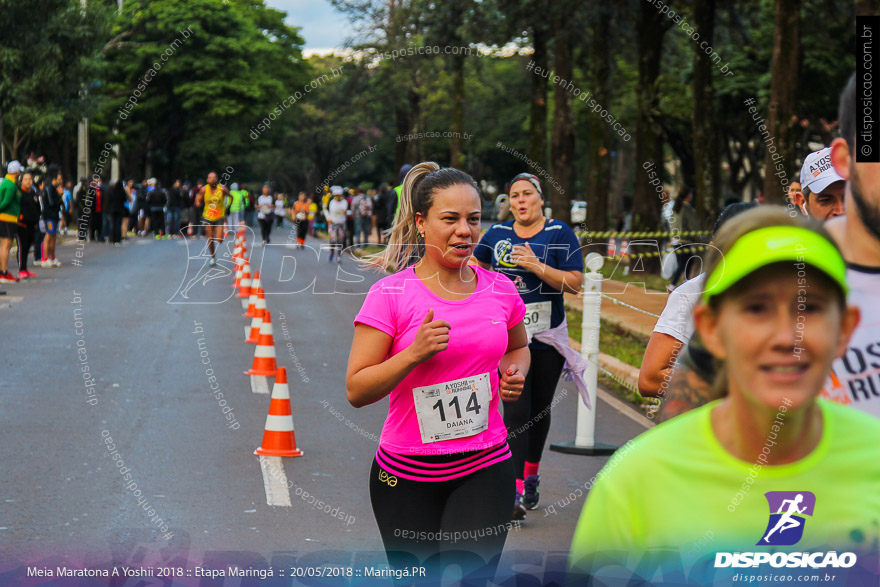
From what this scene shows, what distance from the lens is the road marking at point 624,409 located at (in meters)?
9.75

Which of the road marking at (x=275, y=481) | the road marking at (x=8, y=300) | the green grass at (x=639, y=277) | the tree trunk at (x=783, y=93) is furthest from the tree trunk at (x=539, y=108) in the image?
the road marking at (x=275, y=481)

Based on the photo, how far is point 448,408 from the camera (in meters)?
3.80

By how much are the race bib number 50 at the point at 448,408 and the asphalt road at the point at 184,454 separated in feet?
1.77

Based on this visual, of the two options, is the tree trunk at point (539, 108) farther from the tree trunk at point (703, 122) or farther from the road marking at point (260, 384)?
the road marking at point (260, 384)

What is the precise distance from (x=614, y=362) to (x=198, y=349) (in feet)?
14.9

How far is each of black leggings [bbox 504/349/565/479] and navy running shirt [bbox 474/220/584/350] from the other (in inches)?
3.9

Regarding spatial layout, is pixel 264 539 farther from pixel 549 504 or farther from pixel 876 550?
pixel 876 550

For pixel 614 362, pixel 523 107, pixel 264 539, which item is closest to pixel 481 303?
pixel 264 539

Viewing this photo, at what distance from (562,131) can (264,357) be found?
1593 cm

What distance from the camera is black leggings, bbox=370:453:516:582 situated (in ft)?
12.4

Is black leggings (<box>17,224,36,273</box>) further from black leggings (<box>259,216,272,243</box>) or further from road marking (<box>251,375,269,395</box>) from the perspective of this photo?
road marking (<box>251,375,269,395</box>)

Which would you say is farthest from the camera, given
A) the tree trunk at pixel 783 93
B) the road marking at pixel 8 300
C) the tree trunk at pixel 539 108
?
the tree trunk at pixel 539 108

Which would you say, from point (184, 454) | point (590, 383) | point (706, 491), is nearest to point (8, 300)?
point (184, 454)

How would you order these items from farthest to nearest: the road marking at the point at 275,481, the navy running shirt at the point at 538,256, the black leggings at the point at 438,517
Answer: the road marking at the point at 275,481, the navy running shirt at the point at 538,256, the black leggings at the point at 438,517
